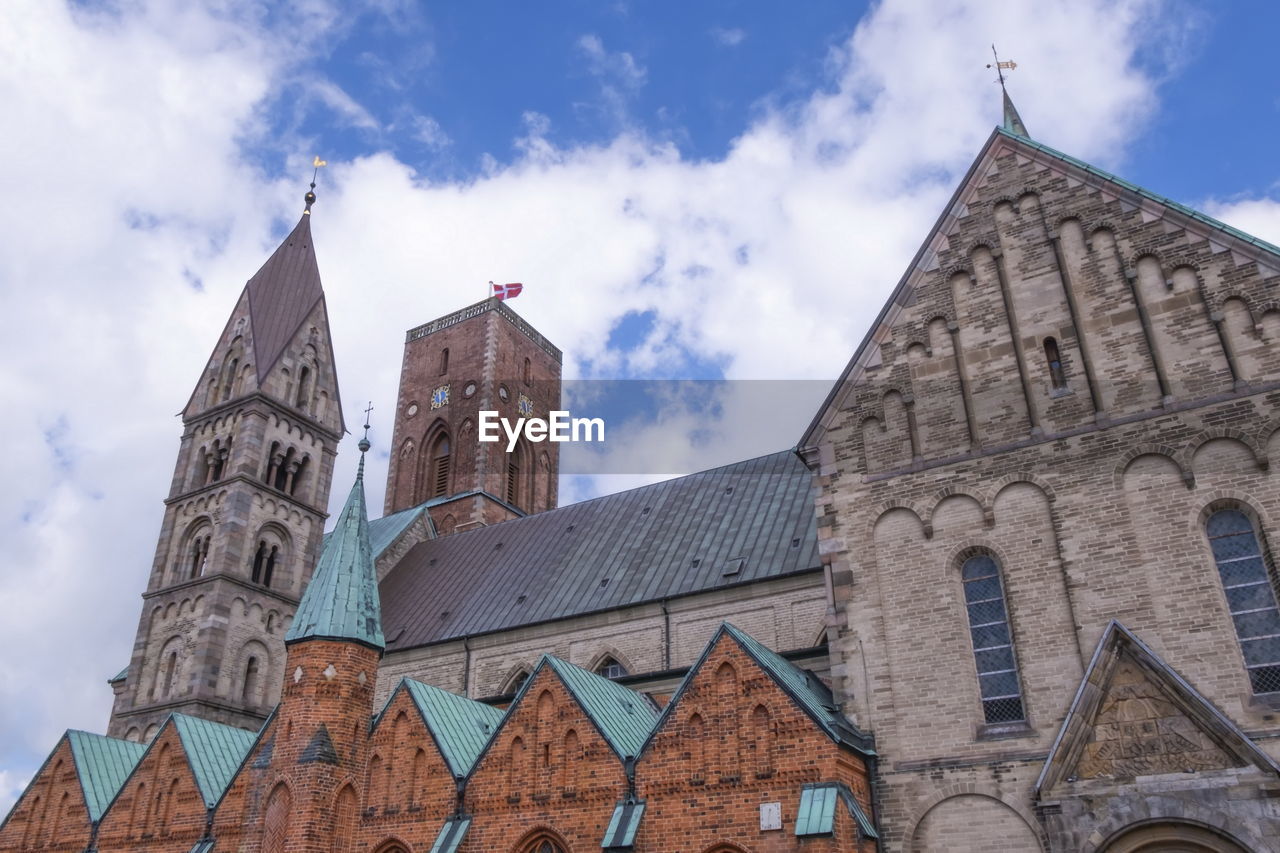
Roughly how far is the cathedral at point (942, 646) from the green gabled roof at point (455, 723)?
0.10 metres

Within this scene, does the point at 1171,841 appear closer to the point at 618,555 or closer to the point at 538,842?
the point at 538,842

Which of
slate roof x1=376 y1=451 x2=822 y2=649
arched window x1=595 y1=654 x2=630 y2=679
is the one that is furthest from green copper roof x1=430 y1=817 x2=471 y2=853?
slate roof x1=376 y1=451 x2=822 y2=649

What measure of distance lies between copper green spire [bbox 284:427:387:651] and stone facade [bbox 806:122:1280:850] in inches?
471

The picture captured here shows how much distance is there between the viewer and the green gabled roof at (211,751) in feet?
85.3

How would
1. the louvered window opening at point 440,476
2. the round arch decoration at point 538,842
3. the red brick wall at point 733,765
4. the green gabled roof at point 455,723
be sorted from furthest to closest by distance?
the louvered window opening at point 440,476 < the green gabled roof at point 455,723 < the round arch decoration at point 538,842 < the red brick wall at point 733,765

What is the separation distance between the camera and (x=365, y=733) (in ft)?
79.6

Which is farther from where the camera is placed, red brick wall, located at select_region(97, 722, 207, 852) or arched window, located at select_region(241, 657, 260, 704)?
arched window, located at select_region(241, 657, 260, 704)

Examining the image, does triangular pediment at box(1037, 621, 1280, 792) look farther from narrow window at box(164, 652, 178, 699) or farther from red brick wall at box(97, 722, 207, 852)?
narrow window at box(164, 652, 178, 699)

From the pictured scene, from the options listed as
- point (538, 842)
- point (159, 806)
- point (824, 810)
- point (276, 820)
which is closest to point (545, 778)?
point (538, 842)

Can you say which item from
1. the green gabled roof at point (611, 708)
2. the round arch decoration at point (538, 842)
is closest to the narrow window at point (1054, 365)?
the green gabled roof at point (611, 708)

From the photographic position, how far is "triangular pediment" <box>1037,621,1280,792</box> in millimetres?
15898

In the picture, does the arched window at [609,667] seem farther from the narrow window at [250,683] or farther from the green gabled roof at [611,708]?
the narrow window at [250,683]

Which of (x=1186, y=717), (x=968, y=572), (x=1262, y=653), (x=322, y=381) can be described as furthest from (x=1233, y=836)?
(x=322, y=381)

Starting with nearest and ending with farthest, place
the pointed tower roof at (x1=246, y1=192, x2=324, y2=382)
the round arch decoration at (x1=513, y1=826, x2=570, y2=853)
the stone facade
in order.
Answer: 1. the stone facade
2. the round arch decoration at (x1=513, y1=826, x2=570, y2=853)
3. the pointed tower roof at (x1=246, y1=192, x2=324, y2=382)
